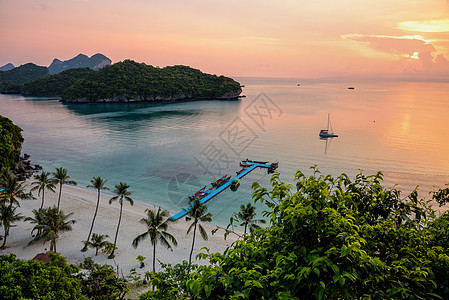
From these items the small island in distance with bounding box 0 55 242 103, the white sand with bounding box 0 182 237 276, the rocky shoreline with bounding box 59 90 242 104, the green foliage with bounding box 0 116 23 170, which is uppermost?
the small island in distance with bounding box 0 55 242 103

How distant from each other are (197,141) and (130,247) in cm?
4505

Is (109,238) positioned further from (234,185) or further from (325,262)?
(325,262)

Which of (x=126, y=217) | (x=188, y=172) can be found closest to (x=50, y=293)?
(x=126, y=217)

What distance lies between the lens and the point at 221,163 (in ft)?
184

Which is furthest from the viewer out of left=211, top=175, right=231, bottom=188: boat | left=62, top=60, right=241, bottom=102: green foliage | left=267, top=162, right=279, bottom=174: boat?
left=62, top=60, right=241, bottom=102: green foliage

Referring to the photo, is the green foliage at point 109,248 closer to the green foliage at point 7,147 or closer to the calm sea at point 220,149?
the calm sea at point 220,149

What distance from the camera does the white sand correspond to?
24703 millimetres

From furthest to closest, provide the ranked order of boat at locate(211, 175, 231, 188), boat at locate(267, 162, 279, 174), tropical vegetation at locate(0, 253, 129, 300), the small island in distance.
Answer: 1. the small island in distance
2. boat at locate(267, 162, 279, 174)
3. boat at locate(211, 175, 231, 188)
4. tropical vegetation at locate(0, 253, 129, 300)

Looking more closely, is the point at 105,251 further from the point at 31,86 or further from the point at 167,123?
the point at 31,86

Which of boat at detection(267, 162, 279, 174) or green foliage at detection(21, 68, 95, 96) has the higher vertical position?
green foliage at detection(21, 68, 95, 96)

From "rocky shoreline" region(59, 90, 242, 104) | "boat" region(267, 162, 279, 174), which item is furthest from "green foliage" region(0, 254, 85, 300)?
"rocky shoreline" region(59, 90, 242, 104)

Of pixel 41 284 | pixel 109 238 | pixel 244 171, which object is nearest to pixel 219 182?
pixel 244 171

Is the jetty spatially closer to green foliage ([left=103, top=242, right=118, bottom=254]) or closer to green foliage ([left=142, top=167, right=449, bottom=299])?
green foliage ([left=103, top=242, right=118, bottom=254])

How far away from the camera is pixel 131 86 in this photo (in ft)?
499
